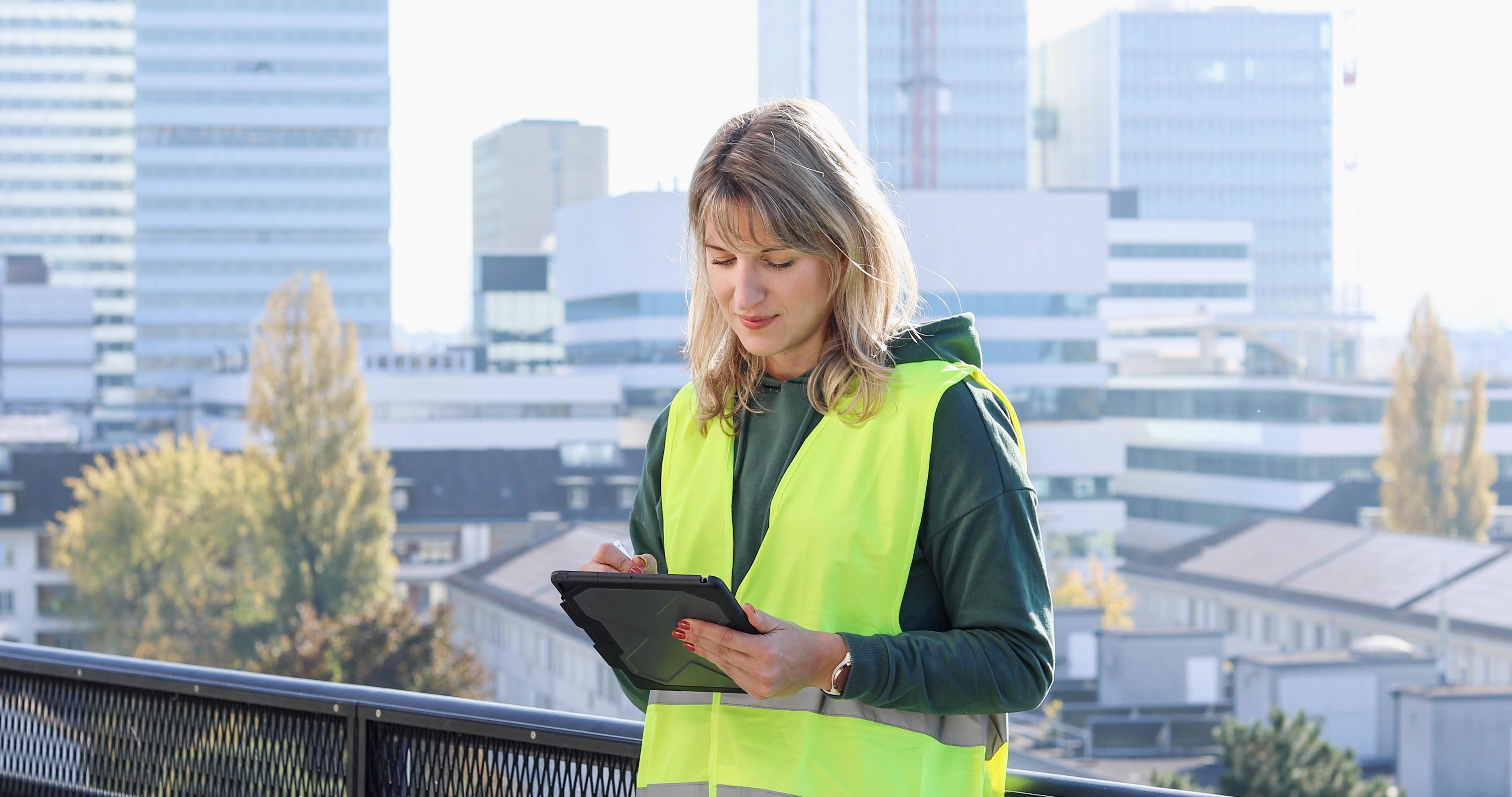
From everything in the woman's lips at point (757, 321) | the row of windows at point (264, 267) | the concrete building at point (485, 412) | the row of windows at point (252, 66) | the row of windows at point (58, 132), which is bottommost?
the concrete building at point (485, 412)

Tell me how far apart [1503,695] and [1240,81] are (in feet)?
191

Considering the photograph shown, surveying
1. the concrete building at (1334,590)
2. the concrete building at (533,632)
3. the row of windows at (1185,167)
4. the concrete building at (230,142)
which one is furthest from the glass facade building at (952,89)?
the concrete building at (533,632)

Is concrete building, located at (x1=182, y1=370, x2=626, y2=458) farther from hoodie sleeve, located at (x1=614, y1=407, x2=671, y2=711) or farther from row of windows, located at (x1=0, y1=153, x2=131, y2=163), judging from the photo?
hoodie sleeve, located at (x1=614, y1=407, x2=671, y2=711)

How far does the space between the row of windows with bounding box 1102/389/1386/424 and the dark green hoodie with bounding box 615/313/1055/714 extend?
180ft

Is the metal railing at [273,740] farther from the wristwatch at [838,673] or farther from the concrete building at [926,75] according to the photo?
the concrete building at [926,75]

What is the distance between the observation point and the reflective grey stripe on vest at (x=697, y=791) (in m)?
1.07

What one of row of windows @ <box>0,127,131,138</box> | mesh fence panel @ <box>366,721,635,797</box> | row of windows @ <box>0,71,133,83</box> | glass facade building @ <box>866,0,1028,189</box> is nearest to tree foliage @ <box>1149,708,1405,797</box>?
mesh fence panel @ <box>366,721,635,797</box>

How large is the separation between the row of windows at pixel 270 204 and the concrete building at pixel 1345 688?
53039 millimetres

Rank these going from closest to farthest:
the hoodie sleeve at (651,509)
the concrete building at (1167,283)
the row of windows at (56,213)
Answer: the hoodie sleeve at (651,509), the concrete building at (1167,283), the row of windows at (56,213)

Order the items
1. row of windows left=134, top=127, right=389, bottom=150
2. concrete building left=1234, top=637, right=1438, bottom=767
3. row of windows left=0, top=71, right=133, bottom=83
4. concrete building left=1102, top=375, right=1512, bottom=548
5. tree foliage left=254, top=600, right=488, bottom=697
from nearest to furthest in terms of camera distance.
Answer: tree foliage left=254, top=600, right=488, bottom=697, concrete building left=1234, top=637, right=1438, bottom=767, concrete building left=1102, top=375, right=1512, bottom=548, row of windows left=134, top=127, right=389, bottom=150, row of windows left=0, top=71, right=133, bottom=83

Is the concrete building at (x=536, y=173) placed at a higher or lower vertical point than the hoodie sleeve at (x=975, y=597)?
higher

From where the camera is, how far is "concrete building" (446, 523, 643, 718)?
91.2 ft

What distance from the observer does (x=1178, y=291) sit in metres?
66.6

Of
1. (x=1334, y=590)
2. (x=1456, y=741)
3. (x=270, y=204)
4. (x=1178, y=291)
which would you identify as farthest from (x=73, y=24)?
(x=1456, y=741)
